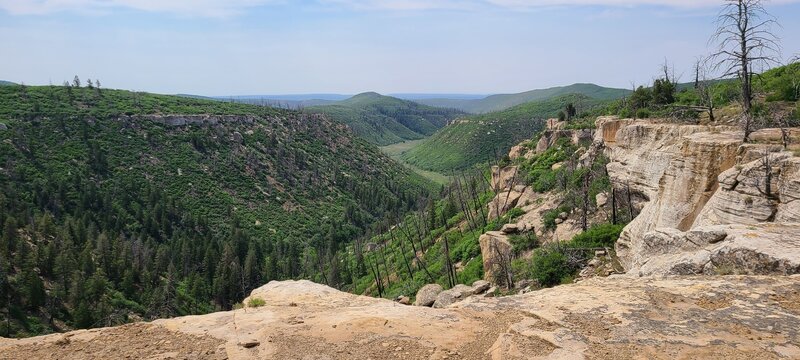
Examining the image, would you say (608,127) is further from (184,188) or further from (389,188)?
(389,188)

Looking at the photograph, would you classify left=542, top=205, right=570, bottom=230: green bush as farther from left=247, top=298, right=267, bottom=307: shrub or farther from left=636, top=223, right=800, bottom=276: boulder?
left=247, top=298, right=267, bottom=307: shrub

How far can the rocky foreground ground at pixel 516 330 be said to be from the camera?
430 inches

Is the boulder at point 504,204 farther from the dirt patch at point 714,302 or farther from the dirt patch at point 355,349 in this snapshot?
the dirt patch at point 355,349

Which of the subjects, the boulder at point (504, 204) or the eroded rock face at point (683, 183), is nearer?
the eroded rock face at point (683, 183)

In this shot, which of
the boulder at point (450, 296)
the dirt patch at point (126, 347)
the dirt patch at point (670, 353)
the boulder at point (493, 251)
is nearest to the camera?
the dirt patch at point (670, 353)

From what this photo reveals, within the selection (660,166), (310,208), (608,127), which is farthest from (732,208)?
(310,208)

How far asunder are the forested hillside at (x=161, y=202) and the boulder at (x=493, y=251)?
45.7m

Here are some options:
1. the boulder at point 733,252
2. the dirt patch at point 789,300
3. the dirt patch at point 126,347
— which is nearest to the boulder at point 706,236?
the boulder at point 733,252

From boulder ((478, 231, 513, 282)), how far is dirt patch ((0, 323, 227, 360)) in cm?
3053

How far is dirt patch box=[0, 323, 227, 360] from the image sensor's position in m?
12.0

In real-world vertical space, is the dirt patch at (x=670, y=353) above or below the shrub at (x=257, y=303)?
above

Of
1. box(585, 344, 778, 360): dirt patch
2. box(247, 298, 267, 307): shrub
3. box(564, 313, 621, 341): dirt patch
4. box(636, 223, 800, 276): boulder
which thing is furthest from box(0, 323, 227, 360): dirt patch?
box(636, 223, 800, 276): boulder

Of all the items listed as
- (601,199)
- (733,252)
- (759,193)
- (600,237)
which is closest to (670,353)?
(733,252)

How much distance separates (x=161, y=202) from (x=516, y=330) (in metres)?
122
